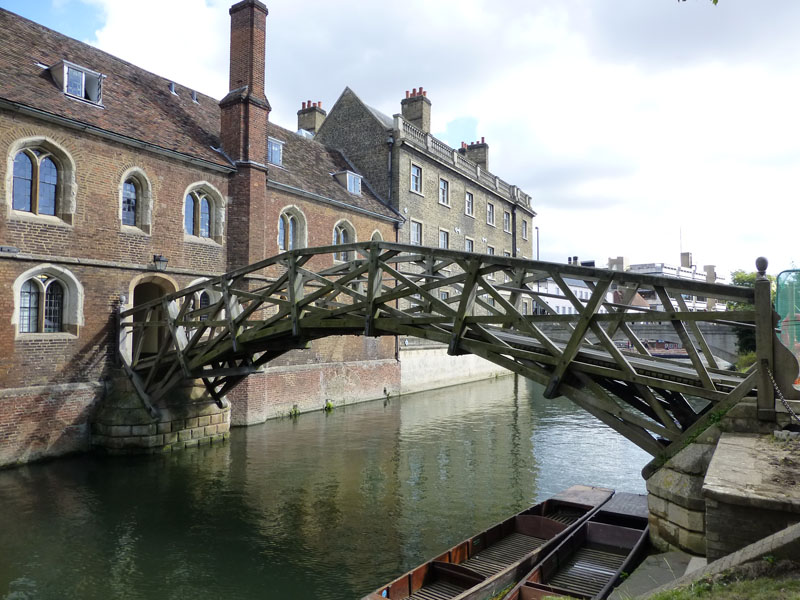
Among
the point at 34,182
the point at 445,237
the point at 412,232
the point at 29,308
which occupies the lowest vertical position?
the point at 29,308

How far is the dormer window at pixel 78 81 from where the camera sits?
47.8 ft

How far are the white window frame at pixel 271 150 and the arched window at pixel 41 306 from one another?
9169 millimetres

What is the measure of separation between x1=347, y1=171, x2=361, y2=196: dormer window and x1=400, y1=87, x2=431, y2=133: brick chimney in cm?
689

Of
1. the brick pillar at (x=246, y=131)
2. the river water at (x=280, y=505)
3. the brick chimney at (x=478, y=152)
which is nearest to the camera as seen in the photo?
the river water at (x=280, y=505)

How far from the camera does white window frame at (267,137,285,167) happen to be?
68.2 feet

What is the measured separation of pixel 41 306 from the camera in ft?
43.5

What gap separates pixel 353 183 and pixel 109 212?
12.0 m

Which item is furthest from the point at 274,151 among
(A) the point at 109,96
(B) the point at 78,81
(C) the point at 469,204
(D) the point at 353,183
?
(C) the point at 469,204

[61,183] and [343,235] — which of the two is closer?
[61,183]

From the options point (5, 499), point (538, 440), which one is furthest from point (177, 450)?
point (538, 440)

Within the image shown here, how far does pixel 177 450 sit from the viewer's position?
14.3m

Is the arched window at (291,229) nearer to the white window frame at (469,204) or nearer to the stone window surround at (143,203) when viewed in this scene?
the stone window surround at (143,203)

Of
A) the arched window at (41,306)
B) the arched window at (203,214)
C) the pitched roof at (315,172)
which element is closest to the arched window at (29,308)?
the arched window at (41,306)

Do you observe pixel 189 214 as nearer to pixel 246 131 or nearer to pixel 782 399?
pixel 246 131
